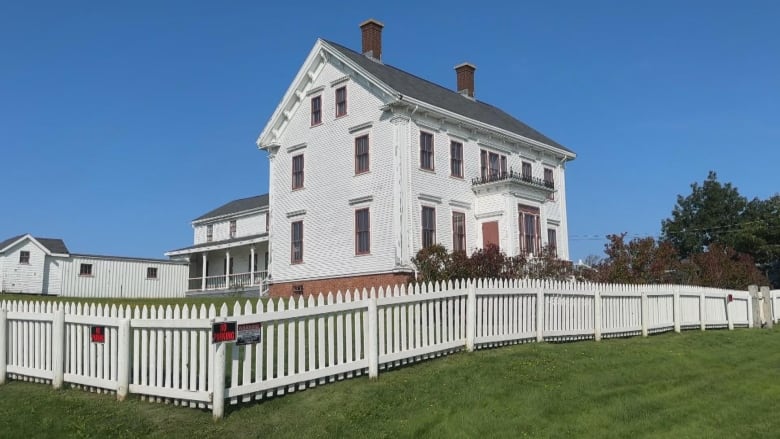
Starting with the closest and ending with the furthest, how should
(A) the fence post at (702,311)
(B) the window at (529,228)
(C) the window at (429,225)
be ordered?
(A) the fence post at (702,311)
(C) the window at (429,225)
(B) the window at (529,228)

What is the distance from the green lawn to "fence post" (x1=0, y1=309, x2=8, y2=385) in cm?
37

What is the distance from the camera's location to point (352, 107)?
26672 mm

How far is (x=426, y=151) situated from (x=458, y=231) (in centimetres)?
351

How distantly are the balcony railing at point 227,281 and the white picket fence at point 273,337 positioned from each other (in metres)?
23.8

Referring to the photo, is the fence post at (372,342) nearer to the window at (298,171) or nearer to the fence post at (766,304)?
the fence post at (766,304)

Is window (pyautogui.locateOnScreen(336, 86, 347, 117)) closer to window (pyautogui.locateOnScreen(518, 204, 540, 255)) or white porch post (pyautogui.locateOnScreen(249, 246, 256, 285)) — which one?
window (pyautogui.locateOnScreen(518, 204, 540, 255))

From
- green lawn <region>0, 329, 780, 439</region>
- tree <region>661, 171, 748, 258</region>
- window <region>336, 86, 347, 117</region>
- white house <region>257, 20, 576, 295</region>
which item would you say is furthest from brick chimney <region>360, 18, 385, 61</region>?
tree <region>661, 171, 748, 258</region>

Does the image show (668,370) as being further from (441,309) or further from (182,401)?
(182,401)

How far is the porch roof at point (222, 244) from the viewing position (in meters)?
37.9

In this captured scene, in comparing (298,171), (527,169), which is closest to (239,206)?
(298,171)

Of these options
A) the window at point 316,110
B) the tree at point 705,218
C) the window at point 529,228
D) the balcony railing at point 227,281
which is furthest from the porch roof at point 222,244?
the tree at point 705,218

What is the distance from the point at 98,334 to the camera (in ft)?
31.4

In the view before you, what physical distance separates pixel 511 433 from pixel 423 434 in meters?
1.02

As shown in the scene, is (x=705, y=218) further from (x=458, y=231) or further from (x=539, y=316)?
(x=539, y=316)
